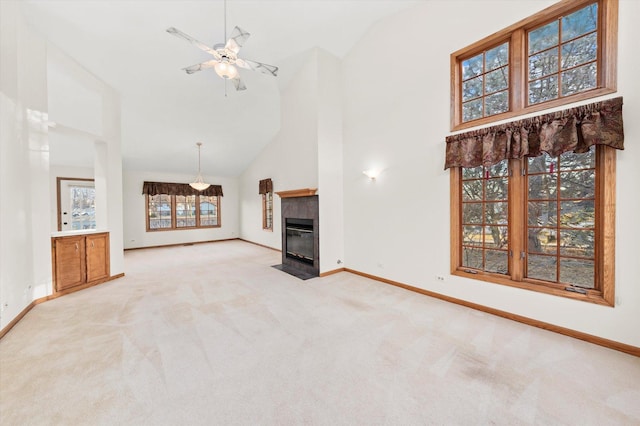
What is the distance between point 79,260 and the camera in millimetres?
4023

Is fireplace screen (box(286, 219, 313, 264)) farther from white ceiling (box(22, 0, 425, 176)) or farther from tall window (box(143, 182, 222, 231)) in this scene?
tall window (box(143, 182, 222, 231))

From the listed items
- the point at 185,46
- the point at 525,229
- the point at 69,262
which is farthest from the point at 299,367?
the point at 185,46

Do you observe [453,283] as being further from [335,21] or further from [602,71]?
[335,21]

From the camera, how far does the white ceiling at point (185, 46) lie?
3.31m

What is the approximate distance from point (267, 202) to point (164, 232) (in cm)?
385

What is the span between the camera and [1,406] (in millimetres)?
1648

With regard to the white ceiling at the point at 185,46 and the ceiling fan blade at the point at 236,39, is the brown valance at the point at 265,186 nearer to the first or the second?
the white ceiling at the point at 185,46

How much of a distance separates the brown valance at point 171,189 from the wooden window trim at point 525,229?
8.63 metres

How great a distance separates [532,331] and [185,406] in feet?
11.0

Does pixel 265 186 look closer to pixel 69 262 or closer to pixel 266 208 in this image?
pixel 266 208

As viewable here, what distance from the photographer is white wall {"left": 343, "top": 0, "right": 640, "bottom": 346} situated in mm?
2258

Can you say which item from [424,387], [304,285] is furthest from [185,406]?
[304,285]

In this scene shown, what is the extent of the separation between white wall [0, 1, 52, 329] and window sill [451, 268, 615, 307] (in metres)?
5.42

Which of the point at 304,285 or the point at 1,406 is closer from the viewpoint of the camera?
the point at 1,406
